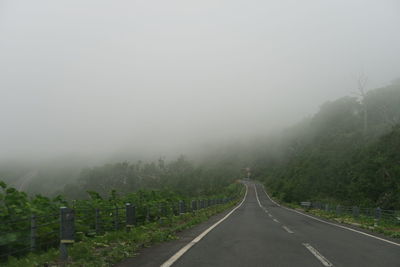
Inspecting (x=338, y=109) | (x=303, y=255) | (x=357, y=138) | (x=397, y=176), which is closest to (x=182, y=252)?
(x=303, y=255)

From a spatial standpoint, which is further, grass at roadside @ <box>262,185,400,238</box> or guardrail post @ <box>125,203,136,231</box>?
grass at roadside @ <box>262,185,400,238</box>

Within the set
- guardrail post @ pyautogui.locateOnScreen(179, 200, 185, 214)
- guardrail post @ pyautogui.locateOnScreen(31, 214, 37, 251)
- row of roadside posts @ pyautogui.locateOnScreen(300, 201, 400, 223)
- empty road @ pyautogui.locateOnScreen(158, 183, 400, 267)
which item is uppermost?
guardrail post @ pyautogui.locateOnScreen(31, 214, 37, 251)

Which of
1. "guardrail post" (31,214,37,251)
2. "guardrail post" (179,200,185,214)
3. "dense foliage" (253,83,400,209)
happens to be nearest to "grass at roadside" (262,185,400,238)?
"guardrail post" (179,200,185,214)

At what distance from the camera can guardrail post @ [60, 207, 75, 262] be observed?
21.0 ft

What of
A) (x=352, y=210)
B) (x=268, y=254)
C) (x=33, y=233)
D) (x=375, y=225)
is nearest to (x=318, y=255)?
(x=268, y=254)

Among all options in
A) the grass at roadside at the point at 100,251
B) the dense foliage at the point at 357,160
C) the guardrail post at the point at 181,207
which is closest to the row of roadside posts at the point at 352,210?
the dense foliage at the point at 357,160

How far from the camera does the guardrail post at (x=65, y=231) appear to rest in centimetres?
640

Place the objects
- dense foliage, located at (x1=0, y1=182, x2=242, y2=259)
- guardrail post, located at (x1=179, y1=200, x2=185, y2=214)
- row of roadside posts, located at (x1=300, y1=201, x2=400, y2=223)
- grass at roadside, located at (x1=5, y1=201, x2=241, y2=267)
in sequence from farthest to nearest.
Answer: guardrail post, located at (x1=179, y1=200, x2=185, y2=214) → row of roadside posts, located at (x1=300, y1=201, x2=400, y2=223) → dense foliage, located at (x1=0, y1=182, x2=242, y2=259) → grass at roadside, located at (x1=5, y1=201, x2=241, y2=267)

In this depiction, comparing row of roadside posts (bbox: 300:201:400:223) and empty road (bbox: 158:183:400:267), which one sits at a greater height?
empty road (bbox: 158:183:400:267)

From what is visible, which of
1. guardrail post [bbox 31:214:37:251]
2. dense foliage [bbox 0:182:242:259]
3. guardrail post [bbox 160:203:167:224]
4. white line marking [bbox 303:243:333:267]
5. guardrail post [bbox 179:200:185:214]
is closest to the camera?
white line marking [bbox 303:243:333:267]

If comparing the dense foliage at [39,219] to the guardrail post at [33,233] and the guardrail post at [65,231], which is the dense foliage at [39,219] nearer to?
the guardrail post at [33,233]

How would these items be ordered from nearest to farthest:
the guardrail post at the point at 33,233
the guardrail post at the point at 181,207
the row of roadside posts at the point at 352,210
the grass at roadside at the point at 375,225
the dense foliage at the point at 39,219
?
the dense foliage at the point at 39,219 < the guardrail post at the point at 33,233 < the grass at roadside at the point at 375,225 < the row of roadside posts at the point at 352,210 < the guardrail post at the point at 181,207

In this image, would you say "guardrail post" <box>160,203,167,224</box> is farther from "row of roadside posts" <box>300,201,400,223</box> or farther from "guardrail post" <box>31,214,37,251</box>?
"row of roadside posts" <box>300,201,400,223</box>

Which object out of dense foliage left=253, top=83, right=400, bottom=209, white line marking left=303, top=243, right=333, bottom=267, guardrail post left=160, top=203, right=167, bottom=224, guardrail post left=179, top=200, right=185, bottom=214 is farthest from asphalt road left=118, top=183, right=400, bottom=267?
dense foliage left=253, top=83, right=400, bottom=209
